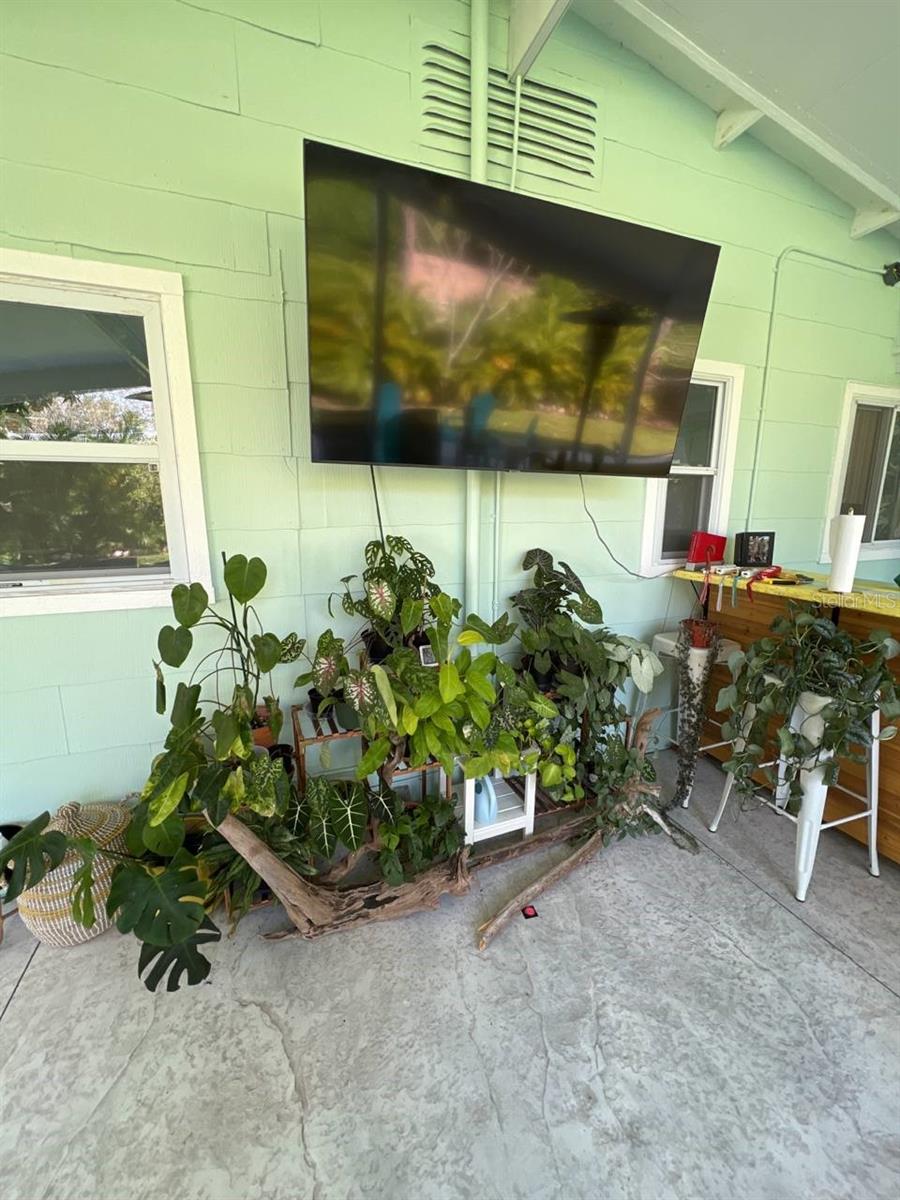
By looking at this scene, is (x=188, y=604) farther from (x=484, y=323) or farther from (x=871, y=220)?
(x=871, y=220)

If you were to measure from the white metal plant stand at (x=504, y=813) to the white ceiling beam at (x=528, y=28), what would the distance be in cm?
250

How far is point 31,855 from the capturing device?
3.78 feet

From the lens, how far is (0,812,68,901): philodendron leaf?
113 cm

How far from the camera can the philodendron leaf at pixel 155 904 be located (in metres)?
1.19

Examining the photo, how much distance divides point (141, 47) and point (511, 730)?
2411mm

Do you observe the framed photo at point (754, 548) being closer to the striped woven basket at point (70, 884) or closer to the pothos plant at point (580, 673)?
the pothos plant at point (580, 673)

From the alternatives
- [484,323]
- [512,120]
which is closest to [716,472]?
[484,323]

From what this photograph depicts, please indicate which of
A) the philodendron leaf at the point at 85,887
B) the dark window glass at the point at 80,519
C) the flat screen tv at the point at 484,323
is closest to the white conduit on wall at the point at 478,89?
the flat screen tv at the point at 484,323

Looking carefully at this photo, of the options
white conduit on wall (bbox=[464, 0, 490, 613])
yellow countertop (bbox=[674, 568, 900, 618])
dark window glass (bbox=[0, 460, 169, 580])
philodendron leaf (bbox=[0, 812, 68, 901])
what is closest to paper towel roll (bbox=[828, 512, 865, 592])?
yellow countertop (bbox=[674, 568, 900, 618])

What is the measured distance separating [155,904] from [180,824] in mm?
190

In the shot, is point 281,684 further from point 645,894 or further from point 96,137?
point 96,137

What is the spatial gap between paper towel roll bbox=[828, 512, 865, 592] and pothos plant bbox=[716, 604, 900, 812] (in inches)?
5.5

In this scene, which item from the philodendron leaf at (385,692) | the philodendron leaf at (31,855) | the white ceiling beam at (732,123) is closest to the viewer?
the philodendron leaf at (31,855)

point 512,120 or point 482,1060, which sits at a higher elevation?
point 512,120
